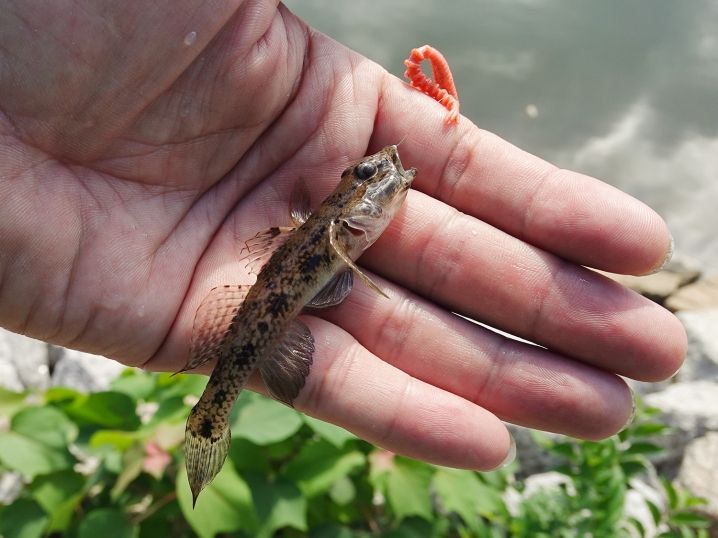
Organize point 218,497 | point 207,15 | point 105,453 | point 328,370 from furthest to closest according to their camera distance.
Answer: point 105,453 → point 218,497 → point 328,370 → point 207,15

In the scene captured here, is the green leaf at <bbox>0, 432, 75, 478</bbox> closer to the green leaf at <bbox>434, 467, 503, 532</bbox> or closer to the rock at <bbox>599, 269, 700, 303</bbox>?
the green leaf at <bbox>434, 467, 503, 532</bbox>

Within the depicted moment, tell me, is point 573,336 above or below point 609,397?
above

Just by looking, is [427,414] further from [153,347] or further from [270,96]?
[270,96]

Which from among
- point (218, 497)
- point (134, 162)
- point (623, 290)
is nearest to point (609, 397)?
point (623, 290)

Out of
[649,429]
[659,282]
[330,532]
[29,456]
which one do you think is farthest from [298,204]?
[659,282]

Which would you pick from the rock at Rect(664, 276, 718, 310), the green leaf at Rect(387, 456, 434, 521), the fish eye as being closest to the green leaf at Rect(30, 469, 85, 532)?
the green leaf at Rect(387, 456, 434, 521)
